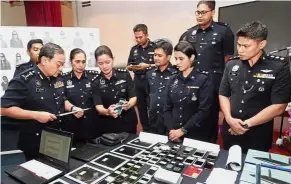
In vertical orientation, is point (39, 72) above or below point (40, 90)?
above

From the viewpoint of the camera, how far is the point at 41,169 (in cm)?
135

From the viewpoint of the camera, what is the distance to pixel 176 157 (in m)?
1.43

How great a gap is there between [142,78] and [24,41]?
1.77m

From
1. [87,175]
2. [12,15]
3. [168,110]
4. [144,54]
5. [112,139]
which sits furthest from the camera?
[12,15]

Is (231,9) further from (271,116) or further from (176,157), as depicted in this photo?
(176,157)

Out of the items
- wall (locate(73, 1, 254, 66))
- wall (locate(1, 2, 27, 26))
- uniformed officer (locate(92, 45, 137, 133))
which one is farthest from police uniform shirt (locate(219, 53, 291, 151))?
wall (locate(1, 2, 27, 26))

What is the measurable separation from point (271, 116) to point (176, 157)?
73 centimetres

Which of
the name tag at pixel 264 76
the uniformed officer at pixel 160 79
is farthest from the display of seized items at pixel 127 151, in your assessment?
the name tag at pixel 264 76

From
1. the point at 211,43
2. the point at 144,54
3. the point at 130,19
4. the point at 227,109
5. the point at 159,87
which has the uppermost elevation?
the point at 130,19

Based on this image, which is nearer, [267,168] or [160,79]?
[267,168]

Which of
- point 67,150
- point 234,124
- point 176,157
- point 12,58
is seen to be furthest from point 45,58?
point 12,58

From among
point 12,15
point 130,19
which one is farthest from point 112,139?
point 12,15

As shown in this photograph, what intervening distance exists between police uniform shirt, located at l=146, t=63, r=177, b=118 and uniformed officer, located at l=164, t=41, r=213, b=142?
257mm

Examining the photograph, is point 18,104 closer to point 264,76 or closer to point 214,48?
point 264,76
